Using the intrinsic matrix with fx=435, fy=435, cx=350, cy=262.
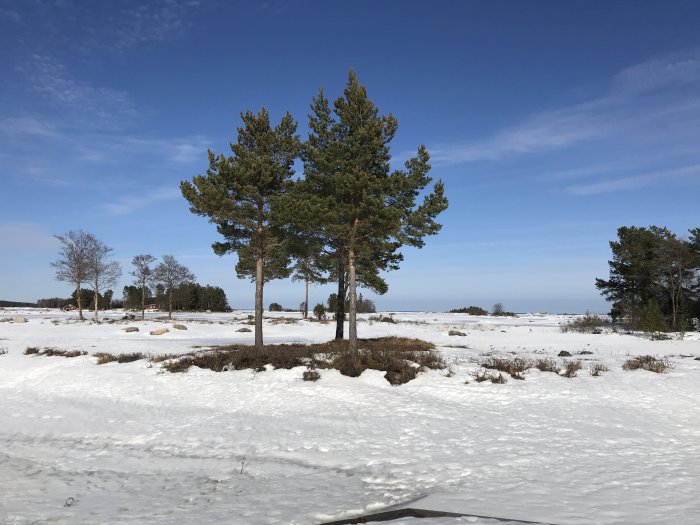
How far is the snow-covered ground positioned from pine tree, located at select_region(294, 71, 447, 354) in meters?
5.94

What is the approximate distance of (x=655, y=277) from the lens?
38.7 metres

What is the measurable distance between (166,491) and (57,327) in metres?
39.5

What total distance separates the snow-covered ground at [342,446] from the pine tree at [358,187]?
5.94 metres

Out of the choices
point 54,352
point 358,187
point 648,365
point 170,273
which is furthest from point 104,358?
point 170,273

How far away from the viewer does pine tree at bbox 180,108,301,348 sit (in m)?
19.4

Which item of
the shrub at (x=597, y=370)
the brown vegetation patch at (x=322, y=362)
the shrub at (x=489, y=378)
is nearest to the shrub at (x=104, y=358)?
the brown vegetation patch at (x=322, y=362)

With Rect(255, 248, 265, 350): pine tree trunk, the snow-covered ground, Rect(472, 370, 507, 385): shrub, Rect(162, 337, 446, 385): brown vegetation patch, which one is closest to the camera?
the snow-covered ground

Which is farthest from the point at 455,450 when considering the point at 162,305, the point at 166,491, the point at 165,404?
the point at 162,305

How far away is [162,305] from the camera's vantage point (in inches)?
3110

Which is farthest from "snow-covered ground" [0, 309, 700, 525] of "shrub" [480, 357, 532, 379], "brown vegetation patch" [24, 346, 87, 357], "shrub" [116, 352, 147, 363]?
"brown vegetation patch" [24, 346, 87, 357]

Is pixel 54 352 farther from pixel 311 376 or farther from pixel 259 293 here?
pixel 311 376

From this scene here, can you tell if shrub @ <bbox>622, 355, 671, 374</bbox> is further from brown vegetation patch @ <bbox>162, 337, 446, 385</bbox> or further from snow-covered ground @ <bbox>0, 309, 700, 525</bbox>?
brown vegetation patch @ <bbox>162, 337, 446, 385</bbox>

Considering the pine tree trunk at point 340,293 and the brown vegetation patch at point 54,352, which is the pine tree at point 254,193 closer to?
the pine tree trunk at point 340,293

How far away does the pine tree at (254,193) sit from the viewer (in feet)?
63.6
